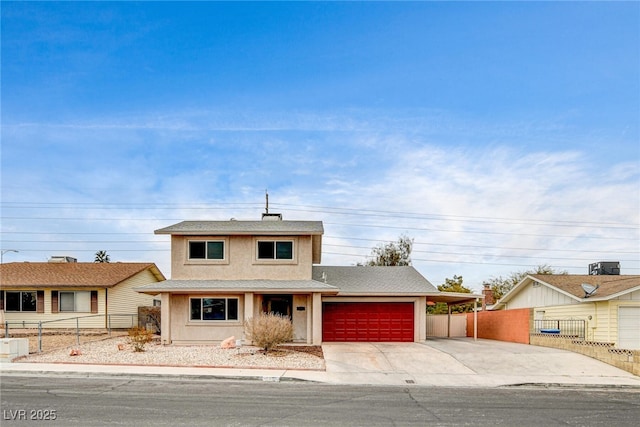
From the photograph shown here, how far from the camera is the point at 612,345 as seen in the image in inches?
1025

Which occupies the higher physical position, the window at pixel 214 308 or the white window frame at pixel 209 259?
the white window frame at pixel 209 259

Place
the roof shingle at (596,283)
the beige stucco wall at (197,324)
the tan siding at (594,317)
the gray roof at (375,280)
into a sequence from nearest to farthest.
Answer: the roof shingle at (596,283) → the tan siding at (594,317) → the beige stucco wall at (197,324) → the gray roof at (375,280)

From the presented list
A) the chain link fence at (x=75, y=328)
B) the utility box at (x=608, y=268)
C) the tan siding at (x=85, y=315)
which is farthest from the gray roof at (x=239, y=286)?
the utility box at (x=608, y=268)

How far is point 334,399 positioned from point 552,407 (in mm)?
5146

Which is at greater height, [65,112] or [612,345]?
[65,112]

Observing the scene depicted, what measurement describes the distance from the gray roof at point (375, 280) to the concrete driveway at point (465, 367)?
3.58 m

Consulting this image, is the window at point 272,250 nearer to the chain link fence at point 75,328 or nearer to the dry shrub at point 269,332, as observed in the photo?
the dry shrub at point 269,332

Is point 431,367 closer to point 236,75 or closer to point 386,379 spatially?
point 386,379

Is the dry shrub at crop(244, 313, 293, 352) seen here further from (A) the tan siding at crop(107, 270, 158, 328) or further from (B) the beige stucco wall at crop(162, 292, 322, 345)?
(A) the tan siding at crop(107, 270, 158, 328)

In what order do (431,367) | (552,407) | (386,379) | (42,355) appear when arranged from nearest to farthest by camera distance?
(552,407) → (386,379) → (431,367) → (42,355)

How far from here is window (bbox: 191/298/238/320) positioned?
28.6m

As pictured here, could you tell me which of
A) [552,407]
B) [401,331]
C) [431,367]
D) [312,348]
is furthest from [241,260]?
[552,407]

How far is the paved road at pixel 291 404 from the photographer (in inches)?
479

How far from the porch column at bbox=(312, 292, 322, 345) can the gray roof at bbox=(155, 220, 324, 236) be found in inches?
123
